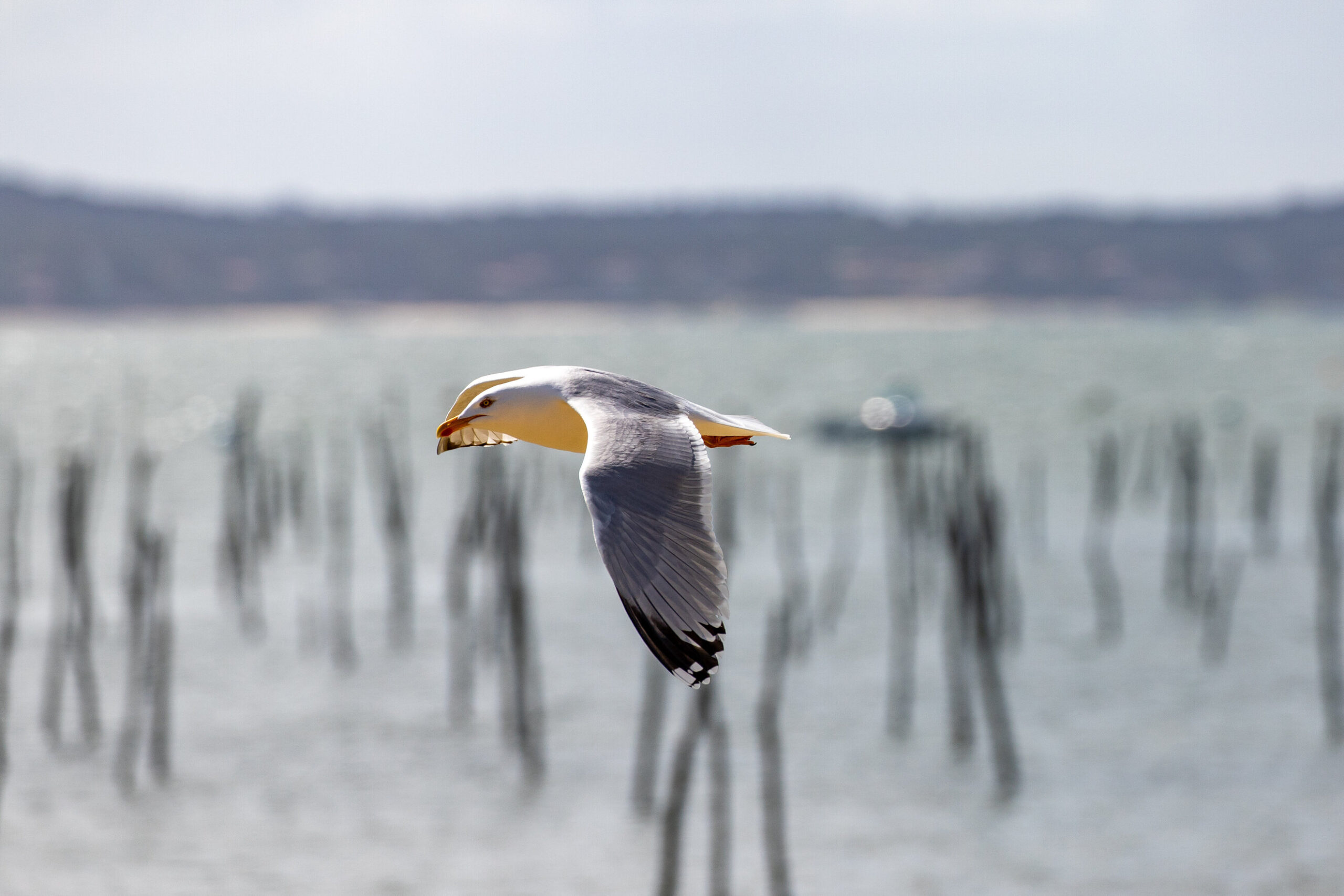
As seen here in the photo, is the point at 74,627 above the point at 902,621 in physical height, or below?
above

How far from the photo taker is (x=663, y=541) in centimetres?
480

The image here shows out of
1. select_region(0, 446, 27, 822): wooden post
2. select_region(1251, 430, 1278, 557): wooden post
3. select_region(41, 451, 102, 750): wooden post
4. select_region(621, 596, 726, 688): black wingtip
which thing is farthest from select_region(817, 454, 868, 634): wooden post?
select_region(621, 596, 726, 688): black wingtip

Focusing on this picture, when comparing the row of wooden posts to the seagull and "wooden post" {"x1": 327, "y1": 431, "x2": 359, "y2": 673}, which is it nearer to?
"wooden post" {"x1": 327, "y1": 431, "x2": 359, "y2": 673}

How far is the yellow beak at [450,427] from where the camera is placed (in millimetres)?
5691

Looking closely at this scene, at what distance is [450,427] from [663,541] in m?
1.41

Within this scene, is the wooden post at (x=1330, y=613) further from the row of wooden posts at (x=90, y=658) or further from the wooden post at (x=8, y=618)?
the wooden post at (x=8, y=618)

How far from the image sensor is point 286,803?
19.4 m

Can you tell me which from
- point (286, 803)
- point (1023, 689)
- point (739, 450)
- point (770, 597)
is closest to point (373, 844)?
point (286, 803)

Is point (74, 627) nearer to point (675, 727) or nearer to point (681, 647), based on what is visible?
point (675, 727)

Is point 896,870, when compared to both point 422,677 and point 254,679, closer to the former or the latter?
point 422,677

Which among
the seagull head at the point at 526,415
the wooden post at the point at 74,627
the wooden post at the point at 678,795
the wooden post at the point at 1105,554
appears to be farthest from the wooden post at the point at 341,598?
the seagull head at the point at 526,415

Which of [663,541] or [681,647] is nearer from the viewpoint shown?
[681,647]

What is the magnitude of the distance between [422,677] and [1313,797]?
13901 mm

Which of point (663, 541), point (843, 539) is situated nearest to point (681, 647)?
point (663, 541)
